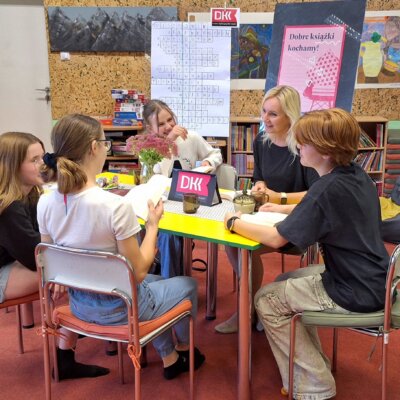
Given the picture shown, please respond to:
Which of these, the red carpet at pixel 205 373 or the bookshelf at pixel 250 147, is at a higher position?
the bookshelf at pixel 250 147

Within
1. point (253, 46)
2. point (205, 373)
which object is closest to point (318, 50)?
point (253, 46)

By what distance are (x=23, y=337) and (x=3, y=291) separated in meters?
0.66

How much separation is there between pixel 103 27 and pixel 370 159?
2.91m

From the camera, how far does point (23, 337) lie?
2590 millimetres

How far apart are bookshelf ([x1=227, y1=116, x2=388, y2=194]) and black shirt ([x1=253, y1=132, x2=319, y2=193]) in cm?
192

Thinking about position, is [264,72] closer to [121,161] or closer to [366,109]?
[366,109]

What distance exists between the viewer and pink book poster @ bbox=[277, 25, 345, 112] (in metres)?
3.36

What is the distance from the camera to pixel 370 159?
15.5 ft

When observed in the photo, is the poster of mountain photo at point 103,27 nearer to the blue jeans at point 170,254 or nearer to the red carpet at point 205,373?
the blue jeans at point 170,254

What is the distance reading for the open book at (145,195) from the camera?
2145mm

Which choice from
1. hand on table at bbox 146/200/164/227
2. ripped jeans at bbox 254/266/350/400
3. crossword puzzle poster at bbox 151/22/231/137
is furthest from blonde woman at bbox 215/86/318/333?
crossword puzzle poster at bbox 151/22/231/137

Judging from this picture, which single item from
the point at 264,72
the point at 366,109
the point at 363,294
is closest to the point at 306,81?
the point at 264,72

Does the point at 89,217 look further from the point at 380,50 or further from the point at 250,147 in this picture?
the point at 380,50

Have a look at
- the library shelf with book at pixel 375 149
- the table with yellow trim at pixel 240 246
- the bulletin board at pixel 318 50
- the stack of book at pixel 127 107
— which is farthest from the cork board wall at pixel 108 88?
the table with yellow trim at pixel 240 246
